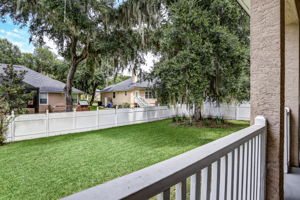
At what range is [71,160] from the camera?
369cm

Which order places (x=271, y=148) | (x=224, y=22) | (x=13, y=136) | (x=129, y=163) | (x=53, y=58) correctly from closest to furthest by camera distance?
(x=271, y=148) → (x=129, y=163) → (x=13, y=136) → (x=224, y=22) → (x=53, y=58)

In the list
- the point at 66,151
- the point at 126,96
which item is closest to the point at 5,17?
the point at 66,151

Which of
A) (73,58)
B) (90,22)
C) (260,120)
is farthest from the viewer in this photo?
(73,58)

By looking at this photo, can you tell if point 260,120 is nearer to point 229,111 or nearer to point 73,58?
point 73,58

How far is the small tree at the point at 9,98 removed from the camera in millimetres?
4988

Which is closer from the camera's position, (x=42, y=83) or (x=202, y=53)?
(x=202, y=53)

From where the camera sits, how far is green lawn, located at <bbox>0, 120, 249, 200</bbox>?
2586 mm

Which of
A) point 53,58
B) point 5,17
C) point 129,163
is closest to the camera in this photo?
point 129,163

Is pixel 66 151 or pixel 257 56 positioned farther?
pixel 66 151

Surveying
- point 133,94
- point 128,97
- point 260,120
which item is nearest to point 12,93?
point 260,120

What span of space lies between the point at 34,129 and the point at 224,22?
26.2 feet

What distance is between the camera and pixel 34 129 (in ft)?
18.4

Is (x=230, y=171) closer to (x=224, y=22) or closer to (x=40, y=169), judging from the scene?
(x=40, y=169)

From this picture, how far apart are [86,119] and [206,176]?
6.72 metres
